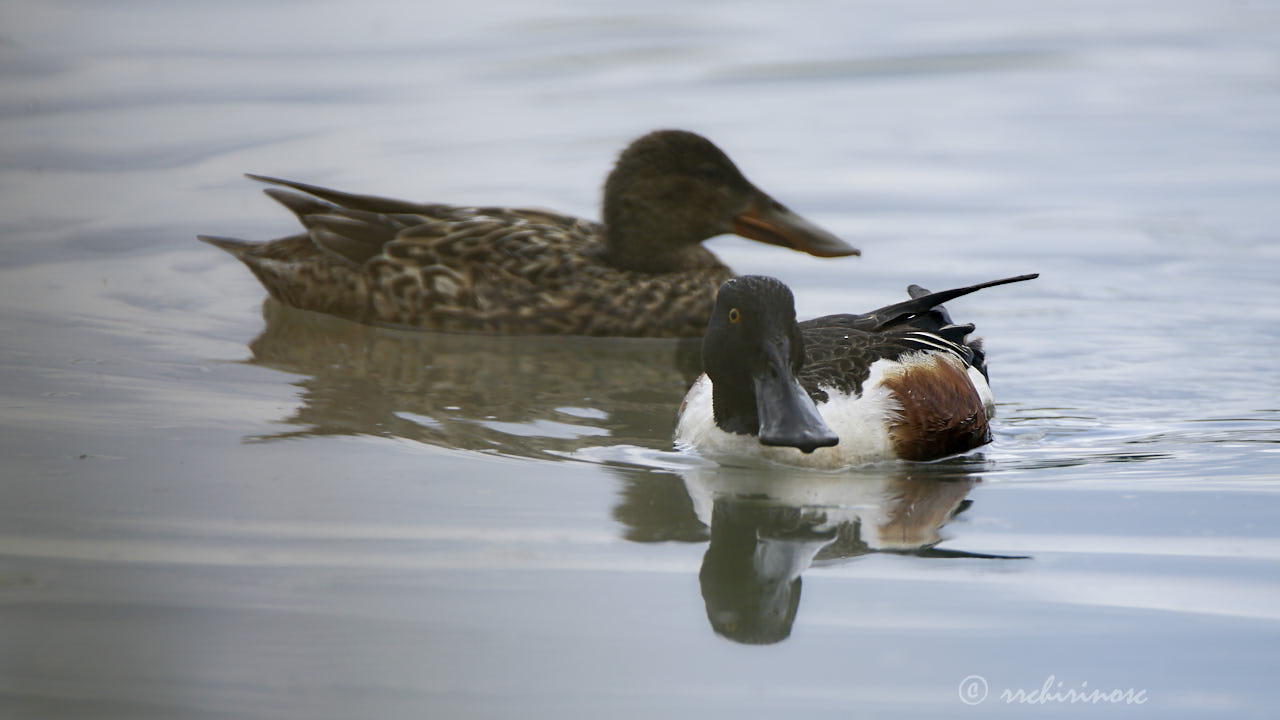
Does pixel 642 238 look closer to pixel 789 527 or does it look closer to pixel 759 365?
pixel 759 365

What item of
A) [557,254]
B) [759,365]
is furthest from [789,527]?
[557,254]

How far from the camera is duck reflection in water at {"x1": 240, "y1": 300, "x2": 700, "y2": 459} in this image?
650 cm

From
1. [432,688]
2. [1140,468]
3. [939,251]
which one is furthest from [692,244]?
[432,688]

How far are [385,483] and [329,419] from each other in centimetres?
103

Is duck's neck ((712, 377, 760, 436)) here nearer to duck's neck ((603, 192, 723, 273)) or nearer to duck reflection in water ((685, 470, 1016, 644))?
duck reflection in water ((685, 470, 1016, 644))

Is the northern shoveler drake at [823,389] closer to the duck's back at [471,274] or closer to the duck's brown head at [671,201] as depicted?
the duck's back at [471,274]

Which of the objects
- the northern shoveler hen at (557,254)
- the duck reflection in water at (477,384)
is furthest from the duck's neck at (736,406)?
the northern shoveler hen at (557,254)

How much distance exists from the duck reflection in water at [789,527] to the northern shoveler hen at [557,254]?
8.78 feet

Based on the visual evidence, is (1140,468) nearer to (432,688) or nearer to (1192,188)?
(432,688)

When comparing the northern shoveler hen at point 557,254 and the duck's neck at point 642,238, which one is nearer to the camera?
the northern shoveler hen at point 557,254

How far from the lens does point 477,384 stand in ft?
24.5

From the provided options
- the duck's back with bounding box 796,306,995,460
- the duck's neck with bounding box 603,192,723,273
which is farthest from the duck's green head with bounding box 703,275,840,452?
the duck's neck with bounding box 603,192,723,273

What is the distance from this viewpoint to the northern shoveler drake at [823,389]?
566cm

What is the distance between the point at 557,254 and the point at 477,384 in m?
1.35
